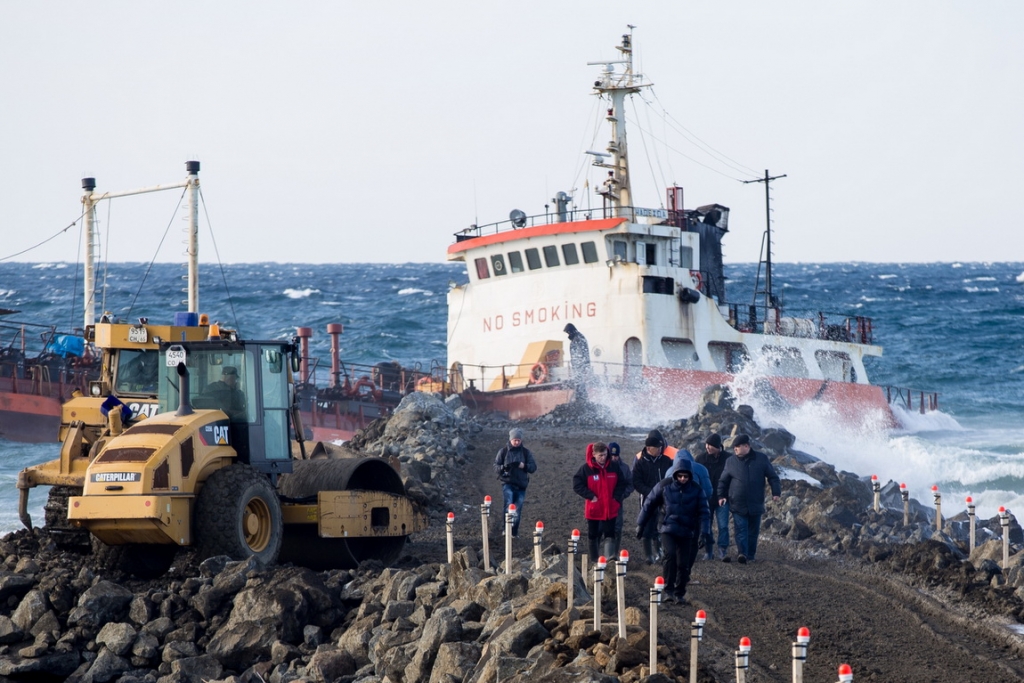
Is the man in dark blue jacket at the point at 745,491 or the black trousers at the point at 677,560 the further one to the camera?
the man in dark blue jacket at the point at 745,491

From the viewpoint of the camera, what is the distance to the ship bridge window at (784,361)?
3403 cm

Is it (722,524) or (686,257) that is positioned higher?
(686,257)

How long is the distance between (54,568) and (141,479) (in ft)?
6.17

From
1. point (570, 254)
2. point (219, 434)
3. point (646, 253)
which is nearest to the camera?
point (219, 434)

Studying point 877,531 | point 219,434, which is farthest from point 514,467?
point 877,531

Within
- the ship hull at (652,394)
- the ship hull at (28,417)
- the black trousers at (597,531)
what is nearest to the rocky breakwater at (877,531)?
the black trousers at (597,531)

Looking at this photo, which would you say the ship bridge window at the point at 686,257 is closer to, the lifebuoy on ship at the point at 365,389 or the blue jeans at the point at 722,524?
the lifebuoy on ship at the point at 365,389

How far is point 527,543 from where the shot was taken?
1429 cm

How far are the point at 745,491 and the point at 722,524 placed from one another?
51 centimetres

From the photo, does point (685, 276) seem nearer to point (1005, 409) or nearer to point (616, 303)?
point (616, 303)

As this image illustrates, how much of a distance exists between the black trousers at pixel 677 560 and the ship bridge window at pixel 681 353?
2068 cm

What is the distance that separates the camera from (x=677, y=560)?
1124 centimetres

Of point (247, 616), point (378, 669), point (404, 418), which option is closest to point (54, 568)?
point (247, 616)

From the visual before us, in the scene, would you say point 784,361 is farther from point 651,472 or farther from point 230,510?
point 230,510
